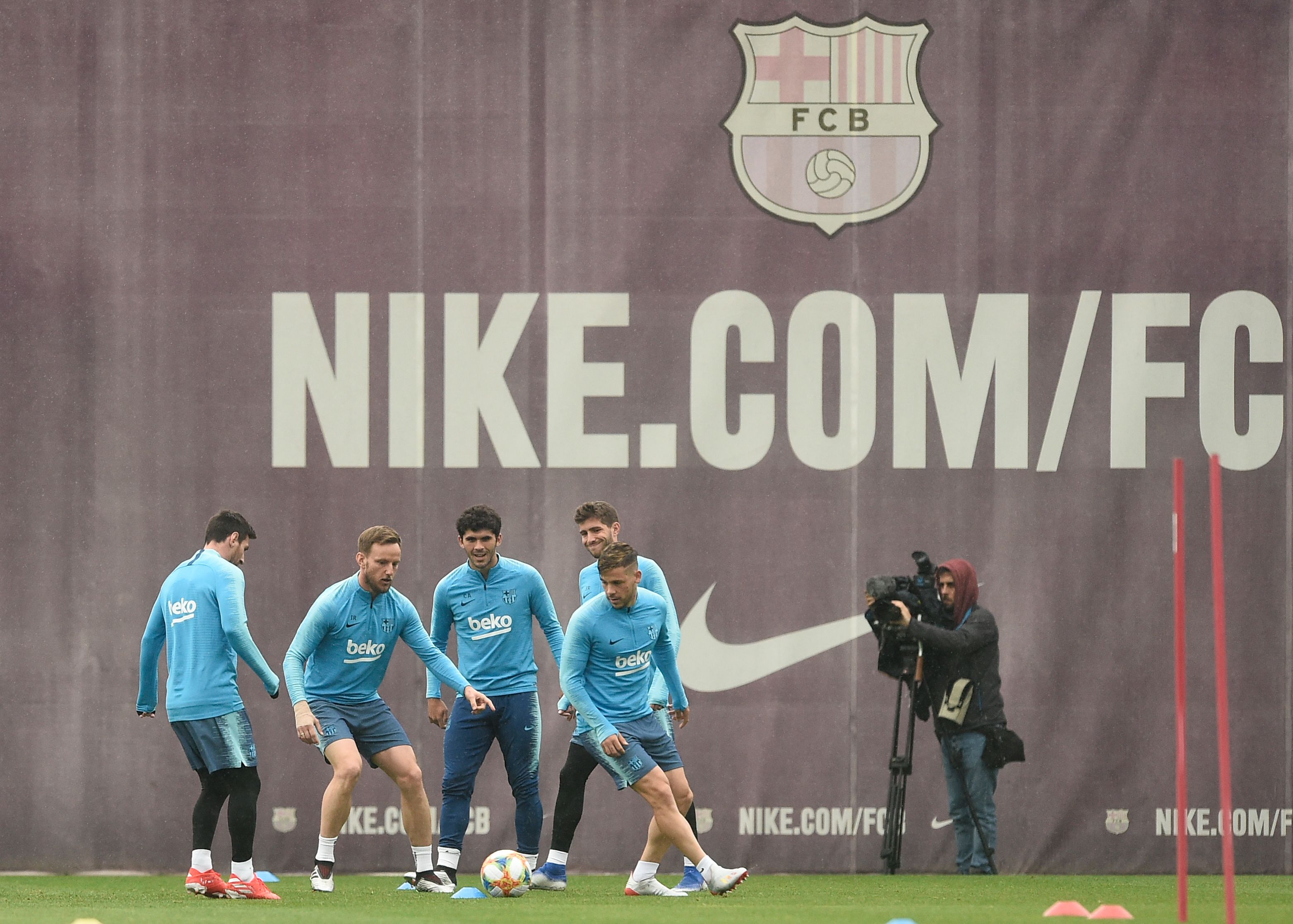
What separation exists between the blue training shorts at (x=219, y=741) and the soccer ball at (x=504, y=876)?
3.89ft

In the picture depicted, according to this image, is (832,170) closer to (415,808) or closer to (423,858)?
(415,808)

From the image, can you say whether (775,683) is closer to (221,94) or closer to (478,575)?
(478,575)

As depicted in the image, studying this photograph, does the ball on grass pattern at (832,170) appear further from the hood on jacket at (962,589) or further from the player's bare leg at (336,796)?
the player's bare leg at (336,796)

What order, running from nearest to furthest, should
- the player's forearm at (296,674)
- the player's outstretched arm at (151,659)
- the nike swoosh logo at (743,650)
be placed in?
the player's forearm at (296,674) → the player's outstretched arm at (151,659) → the nike swoosh logo at (743,650)

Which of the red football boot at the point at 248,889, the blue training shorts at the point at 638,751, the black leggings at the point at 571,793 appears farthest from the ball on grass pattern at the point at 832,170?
the red football boot at the point at 248,889

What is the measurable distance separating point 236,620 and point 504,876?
1.67 metres

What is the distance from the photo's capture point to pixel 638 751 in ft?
23.9

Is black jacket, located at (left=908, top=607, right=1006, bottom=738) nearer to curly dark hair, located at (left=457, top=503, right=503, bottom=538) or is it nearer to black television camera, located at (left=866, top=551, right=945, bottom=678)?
black television camera, located at (left=866, top=551, right=945, bottom=678)

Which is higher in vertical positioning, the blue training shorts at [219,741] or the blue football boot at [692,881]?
the blue training shorts at [219,741]

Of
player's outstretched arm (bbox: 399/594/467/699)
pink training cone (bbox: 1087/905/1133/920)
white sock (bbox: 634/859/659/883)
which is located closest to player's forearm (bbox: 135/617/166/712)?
player's outstretched arm (bbox: 399/594/467/699)

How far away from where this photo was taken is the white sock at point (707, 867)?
7.16 metres

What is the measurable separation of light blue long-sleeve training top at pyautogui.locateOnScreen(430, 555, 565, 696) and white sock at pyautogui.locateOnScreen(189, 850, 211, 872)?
55.6 inches

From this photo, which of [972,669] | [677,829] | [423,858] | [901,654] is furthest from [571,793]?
[972,669]

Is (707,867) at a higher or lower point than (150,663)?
lower
